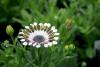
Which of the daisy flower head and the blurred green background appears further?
the blurred green background

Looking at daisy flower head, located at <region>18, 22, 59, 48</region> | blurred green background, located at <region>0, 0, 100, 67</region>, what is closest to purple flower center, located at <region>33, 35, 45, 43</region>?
daisy flower head, located at <region>18, 22, 59, 48</region>

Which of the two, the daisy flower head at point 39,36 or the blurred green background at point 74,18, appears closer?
the daisy flower head at point 39,36

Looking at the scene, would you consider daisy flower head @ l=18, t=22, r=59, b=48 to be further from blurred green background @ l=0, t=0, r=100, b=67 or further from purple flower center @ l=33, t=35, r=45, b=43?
blurred green background @ l=0, t=0, r=100, b=67

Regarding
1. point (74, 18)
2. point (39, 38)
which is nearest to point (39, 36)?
point (39, 38)

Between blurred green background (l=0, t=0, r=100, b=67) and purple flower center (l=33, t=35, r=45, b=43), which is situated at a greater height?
blurred green background (l=0, t=0, r=100, b=67)

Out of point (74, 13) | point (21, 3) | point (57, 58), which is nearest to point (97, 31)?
point (74, 13)

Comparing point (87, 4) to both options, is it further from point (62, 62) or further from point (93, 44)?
point (62, 62)

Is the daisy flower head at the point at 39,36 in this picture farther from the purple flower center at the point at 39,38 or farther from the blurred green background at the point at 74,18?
the blurred green background at the point at 74,18

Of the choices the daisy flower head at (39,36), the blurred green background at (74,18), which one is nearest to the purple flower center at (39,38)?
the daisy flower head at (39,36)
